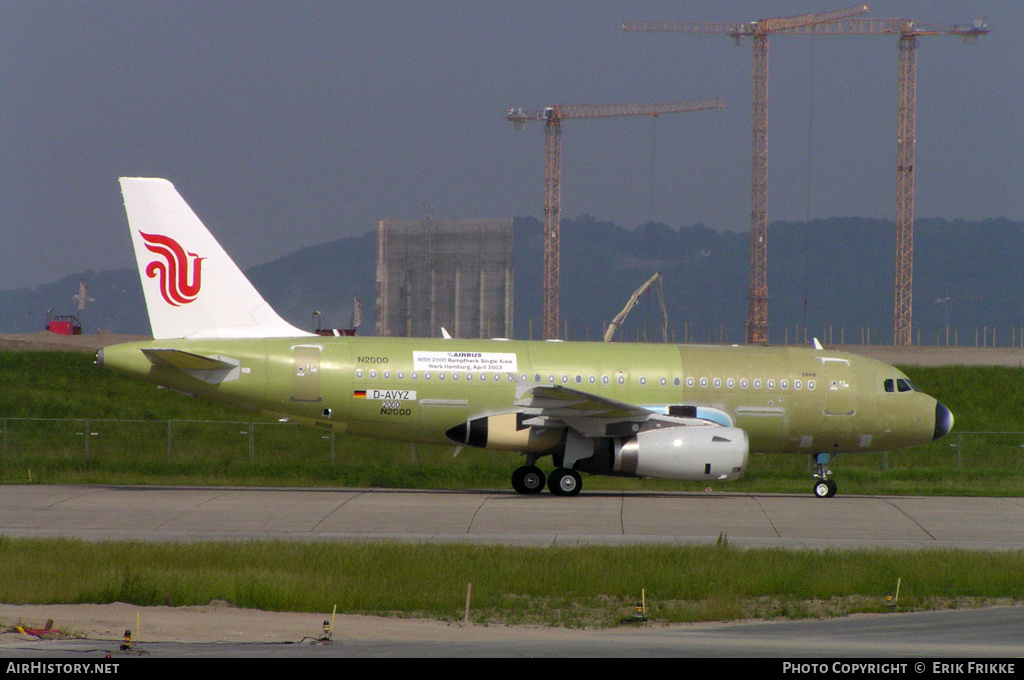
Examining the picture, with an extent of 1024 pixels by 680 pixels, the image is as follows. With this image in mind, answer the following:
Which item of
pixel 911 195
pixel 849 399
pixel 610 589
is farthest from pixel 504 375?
pixel 911 195

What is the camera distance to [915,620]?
46.9 feet

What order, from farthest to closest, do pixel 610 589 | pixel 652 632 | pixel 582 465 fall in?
1. pixel 582 465
2. pixel 610 589
3. pixel 652 632

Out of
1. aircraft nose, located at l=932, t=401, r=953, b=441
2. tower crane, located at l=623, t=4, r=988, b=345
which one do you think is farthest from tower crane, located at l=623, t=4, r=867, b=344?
aircraft nose, located at l=932, t=401, r=953, b=441

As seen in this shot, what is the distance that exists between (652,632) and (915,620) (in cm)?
331

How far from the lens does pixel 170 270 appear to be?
91.5 feet

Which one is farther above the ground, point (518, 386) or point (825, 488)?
point (518, 386)

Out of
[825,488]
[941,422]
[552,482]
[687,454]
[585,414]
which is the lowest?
[825,488]

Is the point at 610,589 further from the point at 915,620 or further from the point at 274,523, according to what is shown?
the point at 274,523

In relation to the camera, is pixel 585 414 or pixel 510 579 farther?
pixel 585 414

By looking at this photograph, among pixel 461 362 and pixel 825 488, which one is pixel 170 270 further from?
pixel 825 488

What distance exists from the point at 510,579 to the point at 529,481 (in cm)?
1171

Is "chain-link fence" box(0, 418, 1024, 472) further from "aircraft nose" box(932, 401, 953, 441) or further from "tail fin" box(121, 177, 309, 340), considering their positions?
"tail fin" box(121, 177, 309, 340)

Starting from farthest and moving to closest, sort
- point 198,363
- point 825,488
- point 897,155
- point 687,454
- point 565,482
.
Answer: point 897,155
point 825,488
point 565,482
point 198,363
point 687,454

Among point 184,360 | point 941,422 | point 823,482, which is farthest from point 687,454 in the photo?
point 184,360
